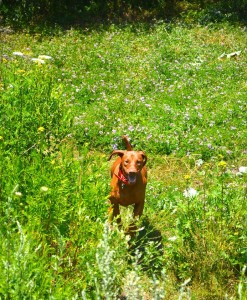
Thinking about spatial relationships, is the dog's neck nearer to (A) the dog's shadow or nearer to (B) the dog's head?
(B) the dog's head

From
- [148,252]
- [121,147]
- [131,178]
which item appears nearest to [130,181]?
[131,178]

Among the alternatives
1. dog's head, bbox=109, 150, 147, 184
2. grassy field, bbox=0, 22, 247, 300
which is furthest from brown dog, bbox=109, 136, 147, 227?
grassy field, bbox=0, 22, 247, 300

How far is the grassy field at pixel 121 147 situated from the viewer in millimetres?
3488

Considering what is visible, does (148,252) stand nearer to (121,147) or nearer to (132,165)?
(132,165)

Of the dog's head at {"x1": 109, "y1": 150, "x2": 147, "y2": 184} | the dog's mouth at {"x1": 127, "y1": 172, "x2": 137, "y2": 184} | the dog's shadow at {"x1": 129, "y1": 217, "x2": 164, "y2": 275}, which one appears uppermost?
the dog's head at {"x1": 109, "y1": 150, "x2": 147, "y2": 184}

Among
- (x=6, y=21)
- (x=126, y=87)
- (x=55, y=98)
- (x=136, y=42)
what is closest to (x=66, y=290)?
(x=55, y=98)

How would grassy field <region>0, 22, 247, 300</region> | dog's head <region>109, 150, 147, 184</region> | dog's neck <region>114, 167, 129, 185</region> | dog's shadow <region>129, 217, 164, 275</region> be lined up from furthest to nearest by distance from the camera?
dog's neck <region>114, 167, 129, 185</region>, dog's head <region>109, 150, 147, 184</region>, dog's shadow <region>129, 217, 164, 275</region>, grassy field <region>0, 22, 247, 300</region>

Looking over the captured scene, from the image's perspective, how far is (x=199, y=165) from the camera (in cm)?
751

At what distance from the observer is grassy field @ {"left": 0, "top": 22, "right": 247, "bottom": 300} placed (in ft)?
11.4

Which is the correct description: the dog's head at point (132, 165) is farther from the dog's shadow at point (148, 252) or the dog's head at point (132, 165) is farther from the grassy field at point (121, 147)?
the dog's shadow at point (148, 252)

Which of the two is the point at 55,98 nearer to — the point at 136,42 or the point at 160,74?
the point at 160,74

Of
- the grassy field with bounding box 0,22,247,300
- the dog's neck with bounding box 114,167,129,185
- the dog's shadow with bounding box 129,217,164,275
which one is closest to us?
the grassy field with bounding box 0,22,247,300

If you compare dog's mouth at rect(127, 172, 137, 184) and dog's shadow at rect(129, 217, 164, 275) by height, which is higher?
dog's mouth at rect(127, 172, 137, 184)

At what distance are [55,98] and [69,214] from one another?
205cm
